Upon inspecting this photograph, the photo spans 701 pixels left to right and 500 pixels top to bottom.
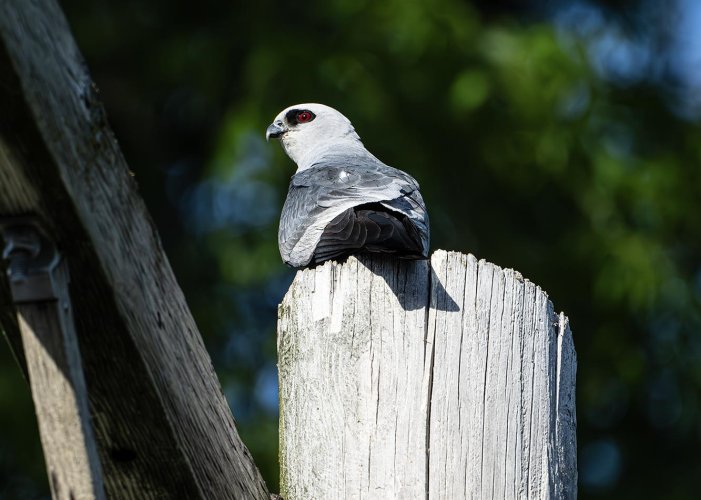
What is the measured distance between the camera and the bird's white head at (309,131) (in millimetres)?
5398

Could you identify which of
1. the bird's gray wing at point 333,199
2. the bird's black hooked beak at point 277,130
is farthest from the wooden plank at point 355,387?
the bird's black hooked beak at point 277,130

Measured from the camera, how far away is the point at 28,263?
167 centimetres

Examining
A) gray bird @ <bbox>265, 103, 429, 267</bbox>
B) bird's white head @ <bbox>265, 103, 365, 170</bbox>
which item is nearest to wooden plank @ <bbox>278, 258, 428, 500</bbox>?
gray bird @ <bbox>265, 103, 429, 267</bbox>

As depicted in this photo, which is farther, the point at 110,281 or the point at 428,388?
the point at 428,388

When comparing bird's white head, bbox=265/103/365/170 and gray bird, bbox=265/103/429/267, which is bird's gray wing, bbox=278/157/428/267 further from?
bird's white head, bbox=265/103/365/170

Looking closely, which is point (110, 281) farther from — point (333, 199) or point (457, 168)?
point (457, 168)

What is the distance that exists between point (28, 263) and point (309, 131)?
3.91 metres

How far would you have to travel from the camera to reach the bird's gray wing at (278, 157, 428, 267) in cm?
357

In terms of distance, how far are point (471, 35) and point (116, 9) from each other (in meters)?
4.13

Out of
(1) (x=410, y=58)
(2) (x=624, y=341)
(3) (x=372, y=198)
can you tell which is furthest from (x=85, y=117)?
(2) (x=624, y=341)

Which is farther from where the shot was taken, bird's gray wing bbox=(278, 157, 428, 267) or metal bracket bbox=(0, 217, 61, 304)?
bird's gray wing bbox=(278, 157, 428, 267)

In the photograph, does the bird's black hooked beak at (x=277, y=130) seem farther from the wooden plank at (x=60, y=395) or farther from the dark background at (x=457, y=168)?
the wooden plank at (x=60, y=395)

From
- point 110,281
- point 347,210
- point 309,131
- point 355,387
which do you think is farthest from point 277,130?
point 110,281

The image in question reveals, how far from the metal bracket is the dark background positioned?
6.53 m
